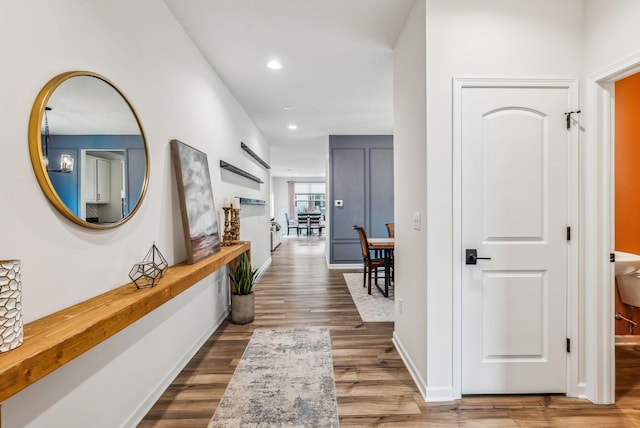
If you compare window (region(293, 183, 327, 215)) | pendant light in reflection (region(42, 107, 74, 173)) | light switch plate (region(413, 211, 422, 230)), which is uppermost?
window (region(293, 183, 327, 215))

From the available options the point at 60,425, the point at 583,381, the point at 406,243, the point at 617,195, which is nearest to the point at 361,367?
Answer: the point at 406,243

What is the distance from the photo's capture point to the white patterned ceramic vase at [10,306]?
0.92 meters

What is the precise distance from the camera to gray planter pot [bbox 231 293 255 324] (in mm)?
3385

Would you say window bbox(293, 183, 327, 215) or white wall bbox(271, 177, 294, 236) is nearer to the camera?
white wall bbox(271, 177, 294, 236)

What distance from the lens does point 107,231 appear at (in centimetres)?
163

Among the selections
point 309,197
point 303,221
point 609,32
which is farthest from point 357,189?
point 309,197

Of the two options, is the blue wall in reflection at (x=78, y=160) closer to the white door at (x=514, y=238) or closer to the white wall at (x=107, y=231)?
the white wall at (x=107, y=231)

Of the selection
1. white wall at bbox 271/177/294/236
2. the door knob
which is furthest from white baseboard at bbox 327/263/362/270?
white wall at bbox 271/177/294/236

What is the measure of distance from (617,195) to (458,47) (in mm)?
2168

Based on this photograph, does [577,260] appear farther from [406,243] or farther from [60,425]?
[60,425]

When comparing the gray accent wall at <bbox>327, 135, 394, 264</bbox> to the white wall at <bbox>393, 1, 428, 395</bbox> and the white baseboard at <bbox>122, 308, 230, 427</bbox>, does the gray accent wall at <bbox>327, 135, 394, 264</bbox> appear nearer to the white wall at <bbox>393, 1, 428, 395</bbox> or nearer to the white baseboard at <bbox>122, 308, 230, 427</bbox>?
the white wall at <bbox>393, 1, 428, 395</bbox>

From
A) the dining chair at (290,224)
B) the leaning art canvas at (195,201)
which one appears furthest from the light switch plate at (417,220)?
the dining chair at (290,224)

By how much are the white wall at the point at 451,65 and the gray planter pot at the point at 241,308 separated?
2.02 metres

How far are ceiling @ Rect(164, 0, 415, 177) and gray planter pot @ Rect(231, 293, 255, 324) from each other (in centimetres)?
249
